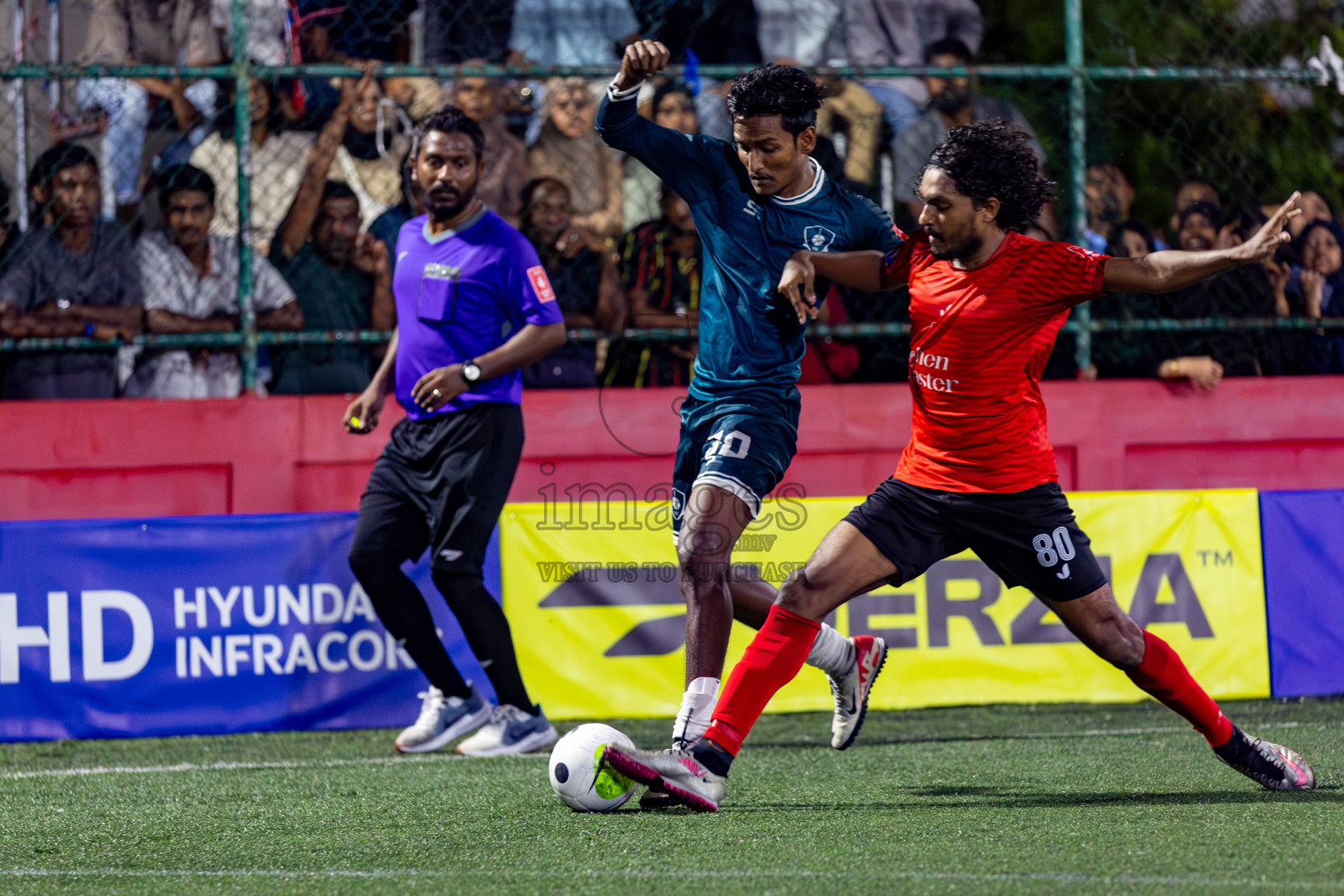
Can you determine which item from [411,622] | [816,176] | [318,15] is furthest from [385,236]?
[816,176]

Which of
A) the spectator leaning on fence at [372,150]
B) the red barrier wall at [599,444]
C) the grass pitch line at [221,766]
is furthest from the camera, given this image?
the spectator leaning on fence at [372,150]

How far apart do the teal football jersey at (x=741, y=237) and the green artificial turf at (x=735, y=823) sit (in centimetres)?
127

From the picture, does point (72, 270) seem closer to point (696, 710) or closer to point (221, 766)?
point (221, 766)

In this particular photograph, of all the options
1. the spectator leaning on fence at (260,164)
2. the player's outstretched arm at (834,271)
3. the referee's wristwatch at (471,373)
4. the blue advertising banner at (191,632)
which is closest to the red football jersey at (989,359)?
the player's outstretched arm at (834,271)

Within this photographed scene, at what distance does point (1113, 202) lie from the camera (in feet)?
26.5

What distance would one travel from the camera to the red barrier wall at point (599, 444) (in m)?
7.41

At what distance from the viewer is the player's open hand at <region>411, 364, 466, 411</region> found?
561cm

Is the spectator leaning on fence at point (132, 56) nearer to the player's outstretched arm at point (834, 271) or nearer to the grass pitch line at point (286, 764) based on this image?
the grass pitch line at point (286, 764)

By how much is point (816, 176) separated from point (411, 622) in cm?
228

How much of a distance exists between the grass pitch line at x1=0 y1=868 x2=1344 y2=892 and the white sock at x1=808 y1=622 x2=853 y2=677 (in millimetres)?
1585

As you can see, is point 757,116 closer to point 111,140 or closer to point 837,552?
point 837,552

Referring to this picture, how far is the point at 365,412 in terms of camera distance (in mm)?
6117

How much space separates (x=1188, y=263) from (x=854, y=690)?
182 centimetres

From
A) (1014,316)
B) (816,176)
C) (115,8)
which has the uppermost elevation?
(115,8)
